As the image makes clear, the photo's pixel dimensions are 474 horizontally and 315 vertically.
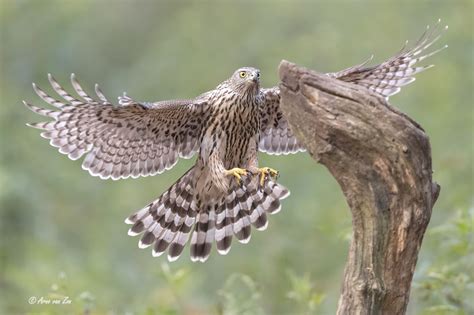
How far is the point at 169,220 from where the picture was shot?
28.3 ft

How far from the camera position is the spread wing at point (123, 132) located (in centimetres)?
767

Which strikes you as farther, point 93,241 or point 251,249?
point 93,241

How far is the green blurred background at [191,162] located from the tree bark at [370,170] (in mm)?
983

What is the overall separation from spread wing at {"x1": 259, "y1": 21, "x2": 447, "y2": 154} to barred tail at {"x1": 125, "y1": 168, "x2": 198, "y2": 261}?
0.69 metres

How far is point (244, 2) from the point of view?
16.0m

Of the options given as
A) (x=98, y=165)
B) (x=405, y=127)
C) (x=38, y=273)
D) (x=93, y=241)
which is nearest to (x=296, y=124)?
(x=405, y=127)

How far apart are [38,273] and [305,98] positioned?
523 centimetres

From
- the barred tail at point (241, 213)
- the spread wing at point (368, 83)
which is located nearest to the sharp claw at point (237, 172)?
the barred tail at point (241, 213)

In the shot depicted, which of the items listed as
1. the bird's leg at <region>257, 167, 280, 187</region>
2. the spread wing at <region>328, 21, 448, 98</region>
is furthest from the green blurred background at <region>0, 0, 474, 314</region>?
the spread wing at <region>328, 21, 448, 98</region>

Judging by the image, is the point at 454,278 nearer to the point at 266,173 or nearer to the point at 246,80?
the point at 266,173

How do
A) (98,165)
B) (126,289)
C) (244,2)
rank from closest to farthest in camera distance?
(98,165) < (126,289) < (244,2)

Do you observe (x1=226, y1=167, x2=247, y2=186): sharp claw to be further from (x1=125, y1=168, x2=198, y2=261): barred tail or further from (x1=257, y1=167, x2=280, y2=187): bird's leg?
(x1=125, y1=168, x2=198, y2=261): barred tail

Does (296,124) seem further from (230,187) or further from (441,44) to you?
(441,44)

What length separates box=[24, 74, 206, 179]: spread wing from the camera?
767 centimetres
